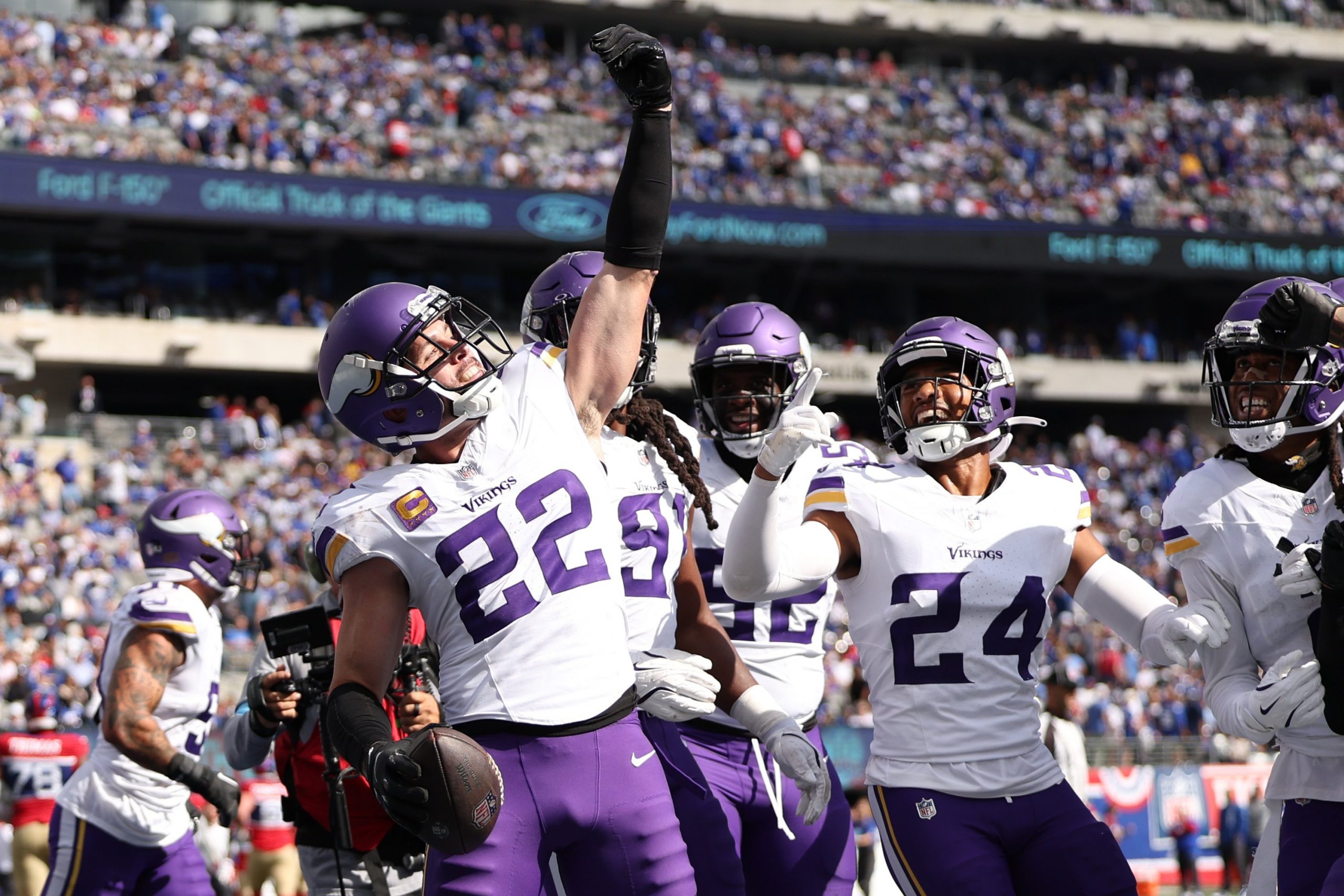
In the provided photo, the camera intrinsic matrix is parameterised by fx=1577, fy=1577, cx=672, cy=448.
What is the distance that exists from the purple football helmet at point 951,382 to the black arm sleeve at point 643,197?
37.7 inches

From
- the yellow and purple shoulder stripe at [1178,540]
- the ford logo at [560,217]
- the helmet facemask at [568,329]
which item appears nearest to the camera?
the yellow and purple shoulder stripe at [1178,540]

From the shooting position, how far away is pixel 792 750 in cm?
404

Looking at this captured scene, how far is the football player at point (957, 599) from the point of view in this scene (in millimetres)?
4156

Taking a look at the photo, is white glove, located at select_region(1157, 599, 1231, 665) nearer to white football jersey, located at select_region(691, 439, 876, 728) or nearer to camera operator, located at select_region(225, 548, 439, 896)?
white football jersey, located at select_region(691, 439, 876, 728)

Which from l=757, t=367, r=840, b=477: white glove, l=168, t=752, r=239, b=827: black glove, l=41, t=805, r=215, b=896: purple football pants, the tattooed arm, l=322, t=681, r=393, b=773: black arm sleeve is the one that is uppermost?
l=757, t=367, r=840, b=477: white glove

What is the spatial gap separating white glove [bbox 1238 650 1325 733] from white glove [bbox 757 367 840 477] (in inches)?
50.6

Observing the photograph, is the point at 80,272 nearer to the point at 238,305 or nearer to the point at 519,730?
the point at 238,305

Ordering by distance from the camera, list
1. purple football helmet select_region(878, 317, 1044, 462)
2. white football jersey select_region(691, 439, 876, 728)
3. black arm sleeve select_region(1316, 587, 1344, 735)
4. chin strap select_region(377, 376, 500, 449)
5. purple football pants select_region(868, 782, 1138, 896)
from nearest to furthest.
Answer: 1. chin strap select_region(377, 376, 500, 449)
2. black arm sleeve select_region(1316, 587, 1344, 735)
3. purple football pants select_region(868, 782, 1138, 896)
4. purple football helmet select_region(878, 317, 1044, 462)
5. white football jersey select_region(691, 439, 876, 728)

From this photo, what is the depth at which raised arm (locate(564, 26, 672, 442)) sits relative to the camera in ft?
12.4

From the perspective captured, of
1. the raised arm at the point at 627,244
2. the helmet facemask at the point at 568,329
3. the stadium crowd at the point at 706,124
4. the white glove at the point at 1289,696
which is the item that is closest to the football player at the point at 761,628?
the helmet facemask at the point at 568,329

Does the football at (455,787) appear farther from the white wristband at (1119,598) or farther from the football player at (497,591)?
the white wristband at (1119,598)

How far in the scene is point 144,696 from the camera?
628 centimetres

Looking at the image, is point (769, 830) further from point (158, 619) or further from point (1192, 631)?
point (158, 619)

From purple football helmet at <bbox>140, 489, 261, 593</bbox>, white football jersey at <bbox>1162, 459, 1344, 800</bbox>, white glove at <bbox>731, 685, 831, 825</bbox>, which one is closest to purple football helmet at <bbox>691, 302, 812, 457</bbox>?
white glove at <bbox>731, 685, 831, 825</bbox>
